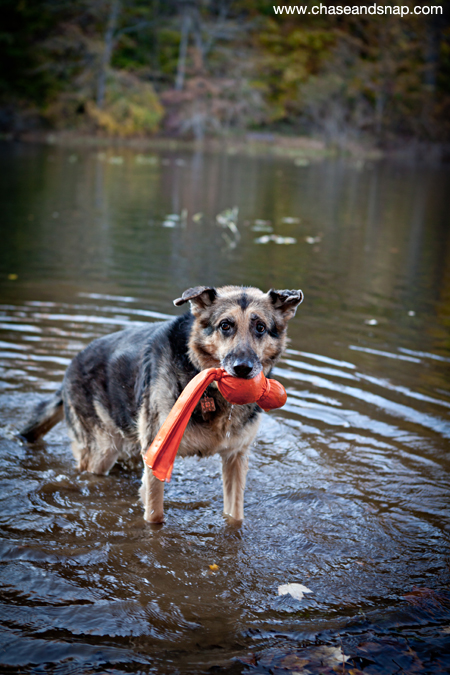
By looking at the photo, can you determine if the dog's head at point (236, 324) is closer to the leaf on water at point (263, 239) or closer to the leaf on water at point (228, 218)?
the leaf on water at point (263, 239)

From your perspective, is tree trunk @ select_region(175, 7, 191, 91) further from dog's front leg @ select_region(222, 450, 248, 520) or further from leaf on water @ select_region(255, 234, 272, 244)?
dog's front leg @ select_region(222, 450, 248, 520)

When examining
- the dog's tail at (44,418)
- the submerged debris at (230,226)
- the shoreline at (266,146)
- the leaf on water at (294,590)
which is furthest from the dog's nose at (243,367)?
the shoreline at (266,146)

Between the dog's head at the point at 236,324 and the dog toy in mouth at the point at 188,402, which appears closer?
the dog toy in mouth at the point at 188,402

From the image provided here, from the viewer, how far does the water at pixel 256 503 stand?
3414mm

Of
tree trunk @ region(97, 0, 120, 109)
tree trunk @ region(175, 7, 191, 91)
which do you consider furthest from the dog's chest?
tree trunk @ region(175, 7, 191, 91)

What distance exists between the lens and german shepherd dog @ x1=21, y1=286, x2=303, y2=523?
412cm

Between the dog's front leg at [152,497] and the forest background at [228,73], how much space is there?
44.2m

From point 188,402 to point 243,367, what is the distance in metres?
0.45

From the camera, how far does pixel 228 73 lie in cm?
5459

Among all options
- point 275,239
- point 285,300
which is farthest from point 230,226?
point 285,300

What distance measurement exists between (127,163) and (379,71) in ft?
120

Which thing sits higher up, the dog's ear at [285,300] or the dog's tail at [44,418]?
the dog's ear at [285,300]

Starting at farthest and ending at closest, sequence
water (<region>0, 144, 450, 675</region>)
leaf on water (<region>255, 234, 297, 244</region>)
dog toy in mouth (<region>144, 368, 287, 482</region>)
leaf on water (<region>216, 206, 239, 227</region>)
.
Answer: leaf on water (<region>216, 206, 239, 227</region>) → leaf on water (<region>255, 234, 297, 244</region>) → dog toy in mouth (<region>144, 368, 287, 482</region>) → water (<region>0, 144, 450, 675</region>)

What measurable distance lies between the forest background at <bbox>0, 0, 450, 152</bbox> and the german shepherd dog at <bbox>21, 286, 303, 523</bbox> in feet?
142
